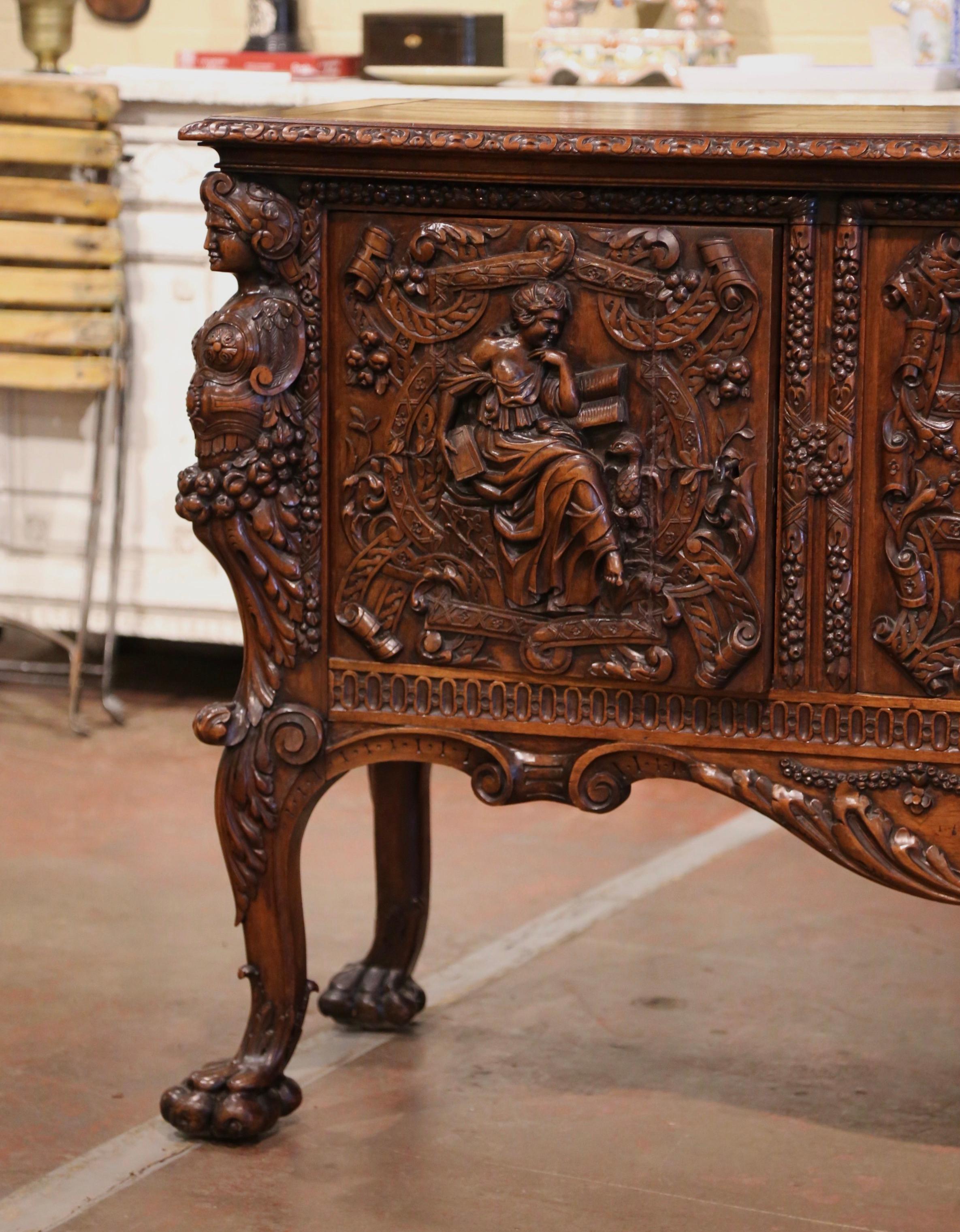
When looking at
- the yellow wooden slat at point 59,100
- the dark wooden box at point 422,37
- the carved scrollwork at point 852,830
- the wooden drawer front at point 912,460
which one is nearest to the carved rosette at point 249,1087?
the carved scrollwork at point 852,830

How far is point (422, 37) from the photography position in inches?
154

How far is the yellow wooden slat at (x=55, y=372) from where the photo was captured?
379 centimetres

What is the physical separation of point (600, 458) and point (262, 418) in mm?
349

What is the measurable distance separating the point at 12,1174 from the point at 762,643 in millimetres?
972

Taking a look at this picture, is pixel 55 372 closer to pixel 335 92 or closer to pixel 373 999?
pixel 335 92

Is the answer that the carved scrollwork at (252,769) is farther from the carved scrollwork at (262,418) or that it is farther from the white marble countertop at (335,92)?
the white marble countertop at (335,92)

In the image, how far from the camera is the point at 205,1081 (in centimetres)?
208

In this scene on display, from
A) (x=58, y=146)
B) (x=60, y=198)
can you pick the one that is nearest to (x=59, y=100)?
(x=58, y=146)

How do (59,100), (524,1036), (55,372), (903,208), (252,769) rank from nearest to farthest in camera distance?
(903,208) < (252,769) < (524,1036) < (59,100) < (55,372)

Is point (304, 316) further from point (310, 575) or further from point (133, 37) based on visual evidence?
point (133, 37)

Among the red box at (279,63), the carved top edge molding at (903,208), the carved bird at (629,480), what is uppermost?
the red box at (279,63)

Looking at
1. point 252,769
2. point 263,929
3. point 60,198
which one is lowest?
point 263,929

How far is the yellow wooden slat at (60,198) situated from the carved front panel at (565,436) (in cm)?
198

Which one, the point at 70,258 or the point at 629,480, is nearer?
the point at 629,480
